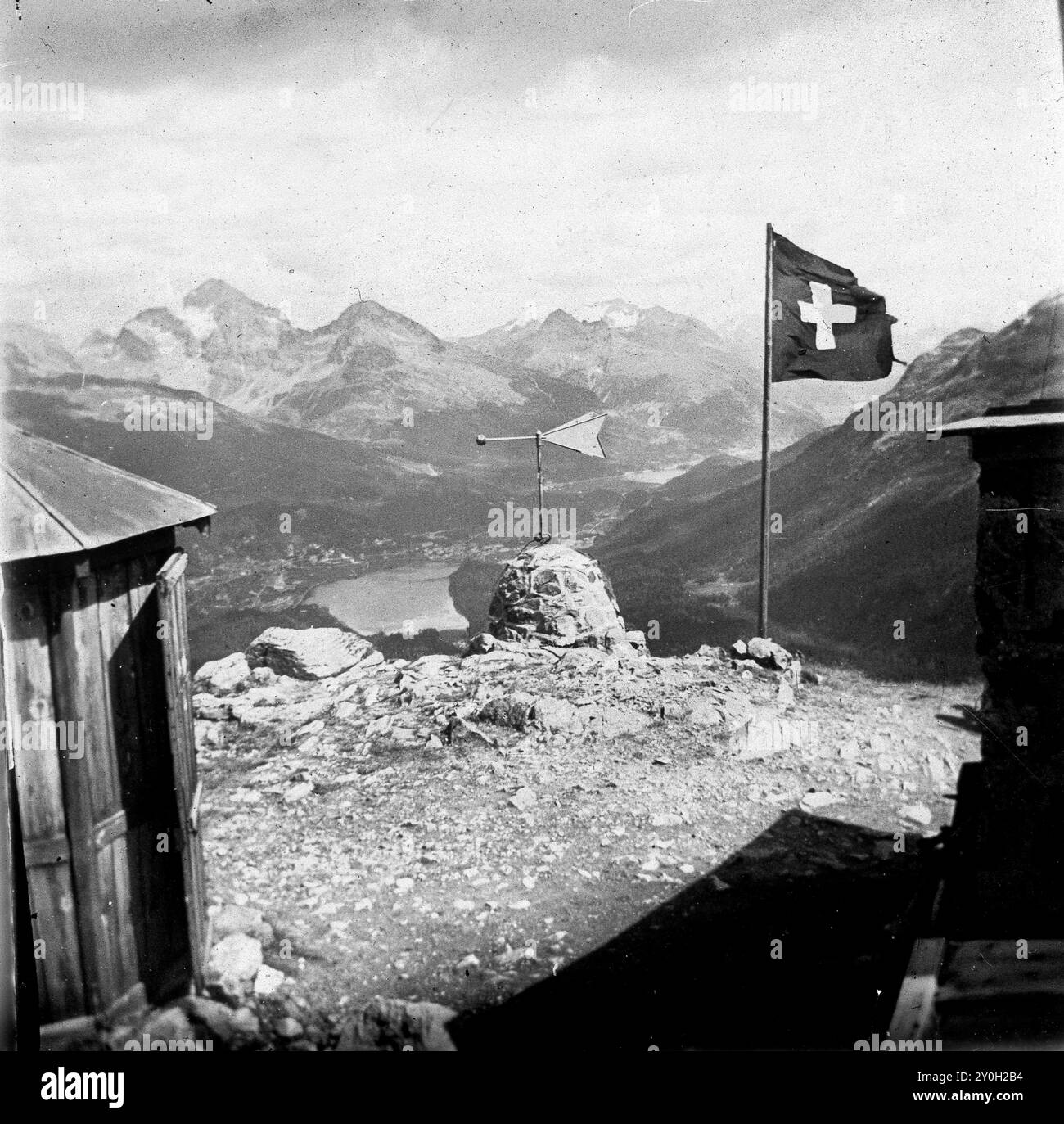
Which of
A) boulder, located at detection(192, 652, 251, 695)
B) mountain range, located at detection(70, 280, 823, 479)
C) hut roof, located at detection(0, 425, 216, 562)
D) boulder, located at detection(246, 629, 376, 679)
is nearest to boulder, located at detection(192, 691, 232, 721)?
boulder, located at detection(192, 652, 251, 695)

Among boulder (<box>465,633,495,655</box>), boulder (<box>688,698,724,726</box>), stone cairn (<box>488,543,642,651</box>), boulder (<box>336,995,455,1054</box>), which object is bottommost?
boulder (<box>336,995,455,1054</box>)

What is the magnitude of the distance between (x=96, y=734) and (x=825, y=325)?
258 inches

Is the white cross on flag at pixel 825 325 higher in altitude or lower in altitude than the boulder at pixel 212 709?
higher

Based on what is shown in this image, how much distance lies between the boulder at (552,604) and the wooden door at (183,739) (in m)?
4.66

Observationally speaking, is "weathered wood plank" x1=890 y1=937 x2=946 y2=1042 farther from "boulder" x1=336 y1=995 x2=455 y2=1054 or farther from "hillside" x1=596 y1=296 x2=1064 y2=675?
"hillside" x1=596 y1=296 x2=1064 y2=675

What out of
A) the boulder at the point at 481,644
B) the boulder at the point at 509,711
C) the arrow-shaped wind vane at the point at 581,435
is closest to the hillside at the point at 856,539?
the boulder at the point at 481,644

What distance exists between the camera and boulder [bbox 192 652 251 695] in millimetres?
7543

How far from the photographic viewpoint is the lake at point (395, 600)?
345 inches

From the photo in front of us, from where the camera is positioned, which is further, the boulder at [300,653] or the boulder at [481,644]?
the boulder at [481,644]

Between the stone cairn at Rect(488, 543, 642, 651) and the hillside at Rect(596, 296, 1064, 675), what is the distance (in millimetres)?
1629

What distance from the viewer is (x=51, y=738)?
3.22 m

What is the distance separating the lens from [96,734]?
3.38m

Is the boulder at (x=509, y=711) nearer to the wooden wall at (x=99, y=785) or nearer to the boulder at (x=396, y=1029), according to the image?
the boulder at (x=396, y=1029)

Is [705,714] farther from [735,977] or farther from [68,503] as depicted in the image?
[68,503]
